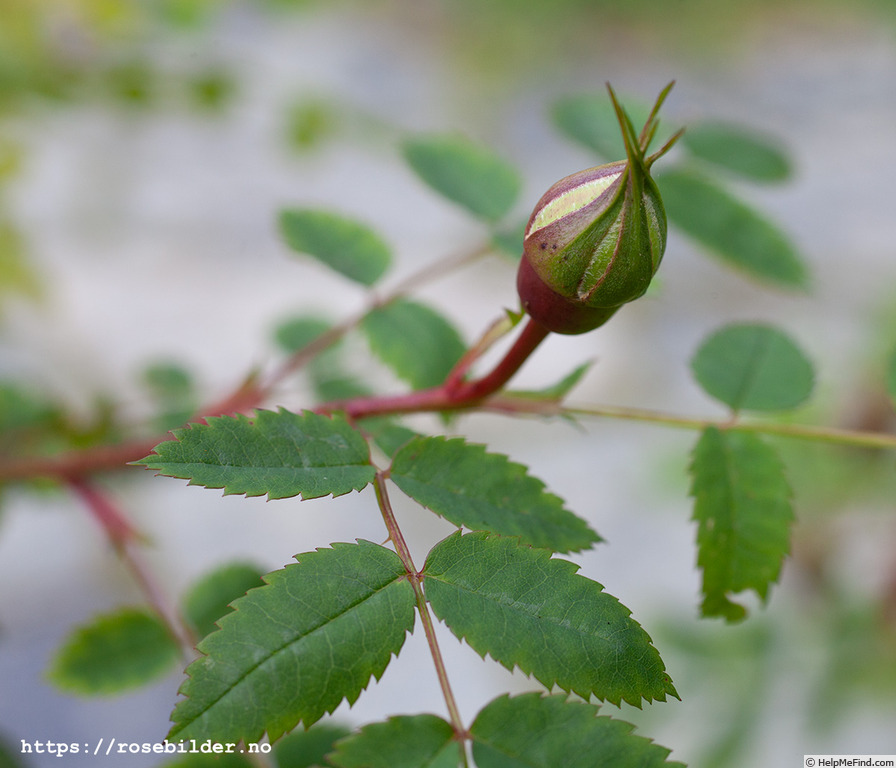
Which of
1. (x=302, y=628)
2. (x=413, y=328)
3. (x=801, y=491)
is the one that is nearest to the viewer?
(x=302, y=628)

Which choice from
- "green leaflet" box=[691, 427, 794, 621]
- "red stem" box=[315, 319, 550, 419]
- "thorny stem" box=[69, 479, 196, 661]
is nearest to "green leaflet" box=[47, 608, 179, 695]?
"thorny stem" box=[69, 479, 196, 661]

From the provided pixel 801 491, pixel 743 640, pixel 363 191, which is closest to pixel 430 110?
pixel 363 191

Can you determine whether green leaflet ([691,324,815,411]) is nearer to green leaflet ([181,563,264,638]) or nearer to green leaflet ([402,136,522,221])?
green leaflet ([402,136,522,221])

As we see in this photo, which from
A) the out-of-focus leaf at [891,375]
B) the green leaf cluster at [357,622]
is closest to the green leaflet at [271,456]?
the green leaf cluster at [357,622]

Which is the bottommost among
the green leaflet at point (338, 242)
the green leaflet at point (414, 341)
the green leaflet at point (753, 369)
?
the green leaflet at point (753, 369)

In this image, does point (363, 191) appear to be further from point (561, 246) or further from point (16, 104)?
point (561, 246)

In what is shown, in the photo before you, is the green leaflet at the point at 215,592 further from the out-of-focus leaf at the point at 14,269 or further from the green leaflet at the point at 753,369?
the out-of-focus leaf at the point at 14,269

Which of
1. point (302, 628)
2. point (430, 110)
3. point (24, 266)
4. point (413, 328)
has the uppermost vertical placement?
point (430, 110)

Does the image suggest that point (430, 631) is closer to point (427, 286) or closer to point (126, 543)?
point (126, 543)
